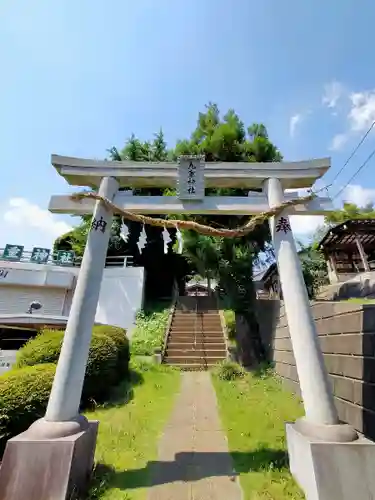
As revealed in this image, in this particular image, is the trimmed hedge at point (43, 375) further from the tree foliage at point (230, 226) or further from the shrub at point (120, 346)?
the tree foliage at point (230, 226)

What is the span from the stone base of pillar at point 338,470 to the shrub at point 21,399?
12.4 ft

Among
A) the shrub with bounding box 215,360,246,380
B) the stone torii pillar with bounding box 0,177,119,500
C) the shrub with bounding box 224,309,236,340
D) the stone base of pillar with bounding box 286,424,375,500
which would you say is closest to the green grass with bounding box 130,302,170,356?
the shrub with bounding box 224,309,236,340

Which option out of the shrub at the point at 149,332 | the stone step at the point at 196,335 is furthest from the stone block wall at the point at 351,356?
the stone step at the point at 196,335

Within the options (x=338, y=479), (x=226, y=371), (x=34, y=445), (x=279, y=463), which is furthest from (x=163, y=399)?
(x=338, y=479)

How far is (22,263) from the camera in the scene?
15938 millimetres

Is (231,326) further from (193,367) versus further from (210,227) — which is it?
(210,227)

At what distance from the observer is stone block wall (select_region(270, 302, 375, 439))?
3.65m

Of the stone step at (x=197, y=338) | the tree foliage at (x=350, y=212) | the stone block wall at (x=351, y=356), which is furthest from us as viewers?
the tree foliage at (x=350, y=212)

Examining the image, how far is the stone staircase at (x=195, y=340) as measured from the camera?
10617 millimetres

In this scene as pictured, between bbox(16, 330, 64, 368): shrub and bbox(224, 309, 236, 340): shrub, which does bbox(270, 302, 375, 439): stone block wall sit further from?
bbox(224, 309, 236, 340): shrub

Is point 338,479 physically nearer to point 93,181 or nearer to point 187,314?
point 93,181

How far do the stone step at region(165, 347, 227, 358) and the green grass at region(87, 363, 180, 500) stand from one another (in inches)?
118

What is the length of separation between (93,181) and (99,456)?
389 cm

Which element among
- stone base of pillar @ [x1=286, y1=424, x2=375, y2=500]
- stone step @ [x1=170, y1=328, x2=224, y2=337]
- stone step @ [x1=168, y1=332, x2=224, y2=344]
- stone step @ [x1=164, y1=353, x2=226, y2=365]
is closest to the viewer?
stone base of pillar @ [x1=286, y1=424, x2=375, y2=500]
